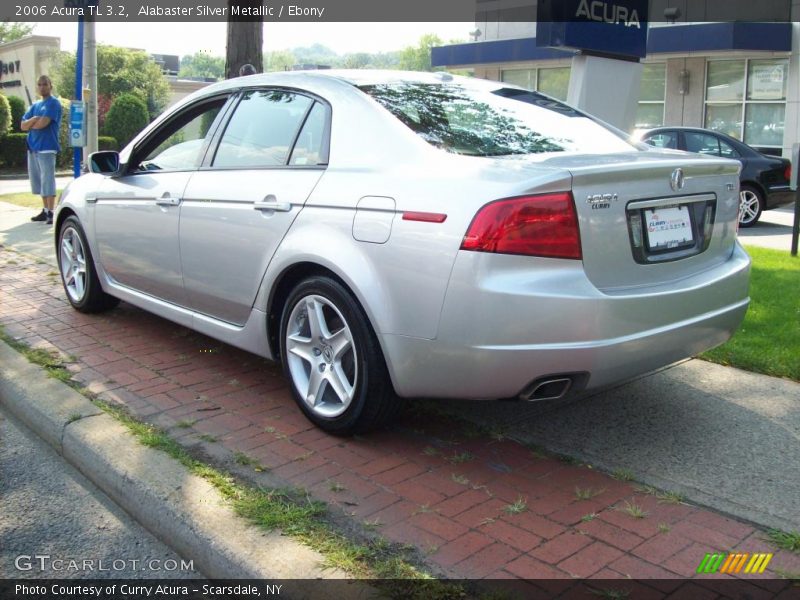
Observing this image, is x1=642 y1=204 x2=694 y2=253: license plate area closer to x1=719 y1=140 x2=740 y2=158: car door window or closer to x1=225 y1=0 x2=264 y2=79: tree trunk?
x1=225 y1=0 x2=264 y2=79: tree trunk

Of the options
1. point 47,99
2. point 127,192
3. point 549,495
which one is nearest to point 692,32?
point 47,99

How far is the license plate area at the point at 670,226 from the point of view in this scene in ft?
11.7

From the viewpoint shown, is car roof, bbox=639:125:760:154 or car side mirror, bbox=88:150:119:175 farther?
car roof, bbox=639:125:760:154

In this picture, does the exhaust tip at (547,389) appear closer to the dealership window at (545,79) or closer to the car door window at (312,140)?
the car door window at (312,140)

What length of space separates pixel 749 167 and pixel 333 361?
11542mm

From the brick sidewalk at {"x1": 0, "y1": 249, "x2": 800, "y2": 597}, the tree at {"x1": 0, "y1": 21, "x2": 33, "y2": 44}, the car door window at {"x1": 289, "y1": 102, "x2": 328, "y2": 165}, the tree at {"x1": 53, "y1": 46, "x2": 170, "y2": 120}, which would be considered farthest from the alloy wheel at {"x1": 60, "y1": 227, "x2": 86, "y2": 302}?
the tree at {"x1": 0, "y1": 21, "x2": 33, "y2": 44}

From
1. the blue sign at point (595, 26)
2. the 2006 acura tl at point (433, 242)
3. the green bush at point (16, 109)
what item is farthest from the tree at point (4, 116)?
the 2006 acura tl at point (433, 242)

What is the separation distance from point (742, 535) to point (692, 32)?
828 inches

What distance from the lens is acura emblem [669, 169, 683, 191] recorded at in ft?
12.1

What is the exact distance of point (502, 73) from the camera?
1109 inches

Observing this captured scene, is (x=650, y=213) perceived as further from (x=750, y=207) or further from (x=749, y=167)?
(x=750, y=207)

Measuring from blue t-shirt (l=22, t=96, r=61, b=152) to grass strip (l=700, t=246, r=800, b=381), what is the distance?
29.6 feet

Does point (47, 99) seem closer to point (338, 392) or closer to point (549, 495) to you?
point (338, 392)

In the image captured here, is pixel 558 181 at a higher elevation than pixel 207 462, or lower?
higher
